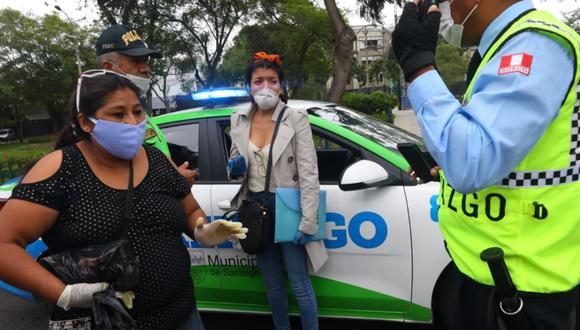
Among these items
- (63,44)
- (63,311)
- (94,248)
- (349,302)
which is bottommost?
(349,302)

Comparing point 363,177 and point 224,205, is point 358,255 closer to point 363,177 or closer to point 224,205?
point 363,177

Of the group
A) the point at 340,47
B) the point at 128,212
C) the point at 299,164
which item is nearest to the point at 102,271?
the point at 128,212

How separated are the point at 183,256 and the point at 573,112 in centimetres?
140

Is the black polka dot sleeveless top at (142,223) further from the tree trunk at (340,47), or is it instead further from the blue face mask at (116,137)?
the tree trunk at (340,47)

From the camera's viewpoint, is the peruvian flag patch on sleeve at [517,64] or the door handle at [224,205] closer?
the peruvian flag patch on sleeve at [517,64]

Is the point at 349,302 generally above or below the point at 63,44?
below

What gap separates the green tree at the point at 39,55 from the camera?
3008 centimetres

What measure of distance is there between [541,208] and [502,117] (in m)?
0.28

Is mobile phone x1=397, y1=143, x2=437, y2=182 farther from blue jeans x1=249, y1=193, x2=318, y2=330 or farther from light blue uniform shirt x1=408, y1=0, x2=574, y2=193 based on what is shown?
blue jeans x1=249, y1=193, x2=318, y2=330

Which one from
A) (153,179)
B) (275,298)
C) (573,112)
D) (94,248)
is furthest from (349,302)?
(573,112)

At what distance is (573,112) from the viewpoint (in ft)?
3.81

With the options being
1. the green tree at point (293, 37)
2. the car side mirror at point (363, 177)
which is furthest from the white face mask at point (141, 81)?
the green tree at point (293, 37)

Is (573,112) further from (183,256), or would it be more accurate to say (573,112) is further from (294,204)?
(294,204)

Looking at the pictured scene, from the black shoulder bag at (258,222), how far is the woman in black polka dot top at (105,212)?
0.67 meters
